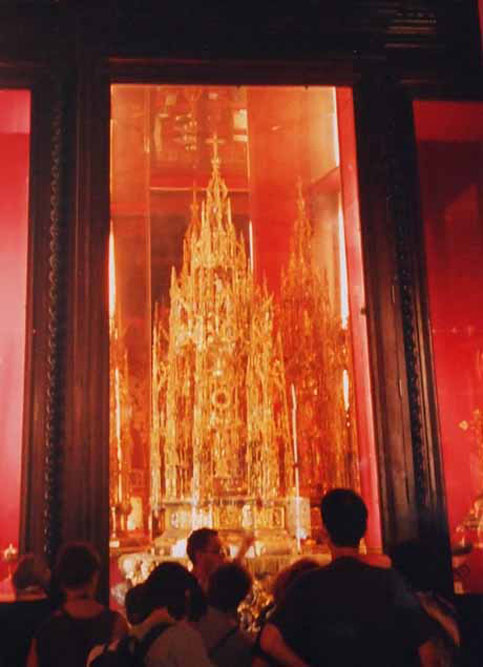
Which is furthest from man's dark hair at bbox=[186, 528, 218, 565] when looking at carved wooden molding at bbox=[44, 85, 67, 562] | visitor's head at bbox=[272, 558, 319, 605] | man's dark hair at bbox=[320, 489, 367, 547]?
man's dark hair at bbox=[320, 489, 367, 547]

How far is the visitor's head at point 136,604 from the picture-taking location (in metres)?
3.33

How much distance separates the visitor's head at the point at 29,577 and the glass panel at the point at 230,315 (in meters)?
1.83

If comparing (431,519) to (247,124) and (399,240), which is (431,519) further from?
(247,124)

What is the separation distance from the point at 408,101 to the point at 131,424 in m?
3.71

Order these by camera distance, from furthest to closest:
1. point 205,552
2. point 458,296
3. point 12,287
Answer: point 458,296
point 12,287
point 205,552

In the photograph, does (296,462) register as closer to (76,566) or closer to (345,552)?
(76,566)

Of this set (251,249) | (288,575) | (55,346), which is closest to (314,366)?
(251,249)

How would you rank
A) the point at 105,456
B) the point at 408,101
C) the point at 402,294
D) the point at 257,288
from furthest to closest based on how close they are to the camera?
the point at 257,288, the point at 408,101, the point at 402,294, the point at 105,456

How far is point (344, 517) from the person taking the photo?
2973mm

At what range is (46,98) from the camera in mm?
6832

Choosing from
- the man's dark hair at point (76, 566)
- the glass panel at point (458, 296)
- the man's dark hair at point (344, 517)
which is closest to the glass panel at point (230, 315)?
the glass panel at point (458, 296)

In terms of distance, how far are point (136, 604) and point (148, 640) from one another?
0.33 m

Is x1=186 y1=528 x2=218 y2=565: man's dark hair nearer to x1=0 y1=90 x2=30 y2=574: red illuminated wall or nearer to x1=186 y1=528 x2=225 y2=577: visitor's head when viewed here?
x1=186 y1=528 x2=225 y2=577: visitor's head

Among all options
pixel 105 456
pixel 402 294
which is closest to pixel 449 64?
pixel 402 294
